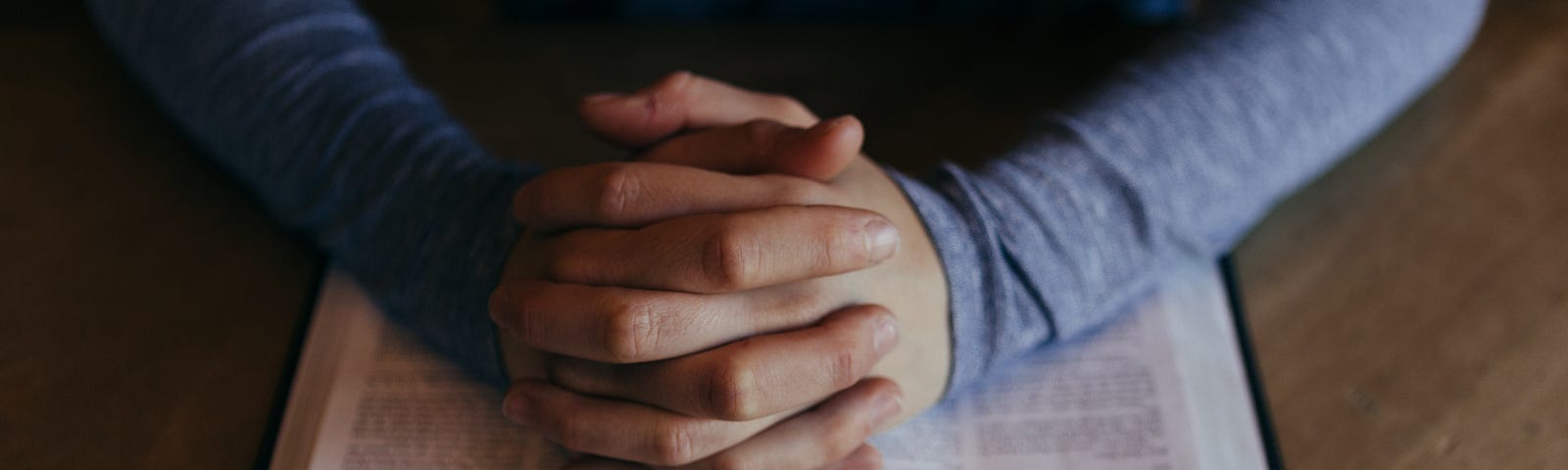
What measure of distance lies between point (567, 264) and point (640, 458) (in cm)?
10

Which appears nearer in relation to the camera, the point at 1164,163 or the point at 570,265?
the point at 570,265

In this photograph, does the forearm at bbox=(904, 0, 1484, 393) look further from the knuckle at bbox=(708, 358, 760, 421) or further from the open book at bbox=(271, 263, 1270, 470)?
the knuckle at bbox=(708, 358, 760, 421)

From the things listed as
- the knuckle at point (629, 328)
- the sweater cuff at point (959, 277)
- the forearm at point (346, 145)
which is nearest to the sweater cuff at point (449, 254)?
the forearm at point (346, 145)

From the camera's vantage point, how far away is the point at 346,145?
25.8 inches

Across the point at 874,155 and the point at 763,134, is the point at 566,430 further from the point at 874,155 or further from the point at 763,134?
the point at 874,155

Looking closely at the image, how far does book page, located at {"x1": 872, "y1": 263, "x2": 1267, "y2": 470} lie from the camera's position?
0.57 meters

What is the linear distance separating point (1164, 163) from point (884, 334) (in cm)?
21

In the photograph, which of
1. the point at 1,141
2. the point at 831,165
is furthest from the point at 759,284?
the point at 1,141

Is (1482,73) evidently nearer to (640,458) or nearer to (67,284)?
(640,458)

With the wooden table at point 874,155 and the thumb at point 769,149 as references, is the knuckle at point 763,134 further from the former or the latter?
the wooden table at point 874,155

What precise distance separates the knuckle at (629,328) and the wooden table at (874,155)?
0.23 m

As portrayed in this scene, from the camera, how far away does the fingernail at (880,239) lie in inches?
20.2

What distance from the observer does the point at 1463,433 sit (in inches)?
23.0

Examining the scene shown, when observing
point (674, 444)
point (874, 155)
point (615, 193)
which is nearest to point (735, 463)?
point (674, 444)
